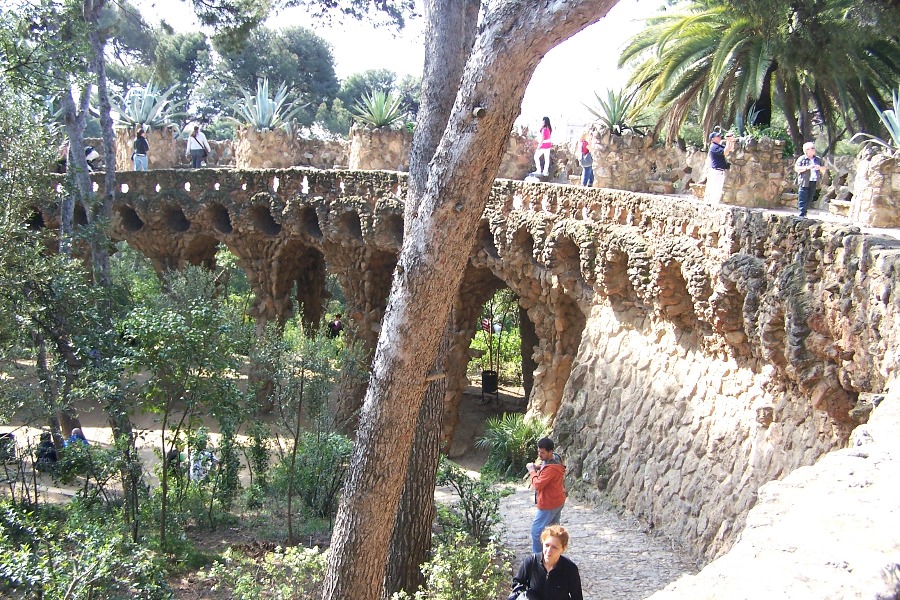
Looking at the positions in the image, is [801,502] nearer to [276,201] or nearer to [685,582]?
[685,582]

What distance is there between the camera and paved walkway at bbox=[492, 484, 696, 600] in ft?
24.6

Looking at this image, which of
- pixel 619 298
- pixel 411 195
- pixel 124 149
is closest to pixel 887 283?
pixel 411 195

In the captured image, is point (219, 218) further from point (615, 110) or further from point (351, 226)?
point (615, 110)

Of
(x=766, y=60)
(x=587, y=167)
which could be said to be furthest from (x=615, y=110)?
(x=766, y=60)

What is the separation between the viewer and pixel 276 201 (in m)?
16.9

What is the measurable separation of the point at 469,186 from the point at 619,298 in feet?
18.7

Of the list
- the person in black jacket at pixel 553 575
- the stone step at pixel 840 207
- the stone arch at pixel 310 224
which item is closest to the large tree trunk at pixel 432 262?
the person in black jacket at pixel 553 575

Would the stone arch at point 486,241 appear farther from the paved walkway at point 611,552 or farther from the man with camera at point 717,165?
the paved walkway at point 611,552

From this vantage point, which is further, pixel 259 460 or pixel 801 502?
pixel 259 460

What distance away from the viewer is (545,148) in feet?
46.1

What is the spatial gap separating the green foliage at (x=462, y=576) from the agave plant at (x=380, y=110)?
10.3 metres

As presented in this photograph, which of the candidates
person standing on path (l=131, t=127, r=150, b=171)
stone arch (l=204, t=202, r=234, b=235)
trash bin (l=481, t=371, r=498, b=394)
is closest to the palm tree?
trash bin (l=481, t=371, r=498, b=394)

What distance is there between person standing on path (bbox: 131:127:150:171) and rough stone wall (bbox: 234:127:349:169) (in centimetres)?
229

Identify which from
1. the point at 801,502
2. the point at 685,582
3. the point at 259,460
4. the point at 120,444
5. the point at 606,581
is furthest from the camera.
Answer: the point at 259,460
